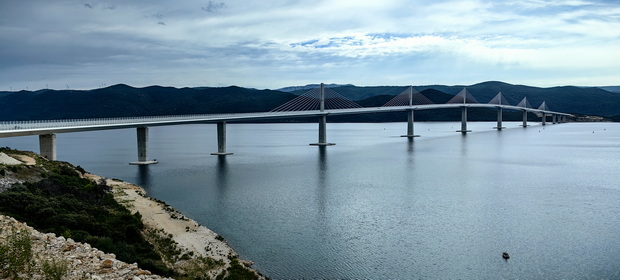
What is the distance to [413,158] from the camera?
55.2 metres

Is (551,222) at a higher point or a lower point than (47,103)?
lower

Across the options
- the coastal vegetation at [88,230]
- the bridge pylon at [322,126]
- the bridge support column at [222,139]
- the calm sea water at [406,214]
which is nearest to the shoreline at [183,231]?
the coastal vegetation at [88,230]

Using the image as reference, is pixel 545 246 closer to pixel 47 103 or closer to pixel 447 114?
pixel 447 114

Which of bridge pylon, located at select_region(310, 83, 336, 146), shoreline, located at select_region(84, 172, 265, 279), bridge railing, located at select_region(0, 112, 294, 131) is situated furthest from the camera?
bridge pylon, located at select_region(310, 83, 336, 146)

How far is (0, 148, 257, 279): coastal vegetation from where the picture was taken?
12170 millimetres

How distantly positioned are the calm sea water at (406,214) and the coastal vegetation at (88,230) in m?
2.68

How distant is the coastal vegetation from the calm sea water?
268 cm

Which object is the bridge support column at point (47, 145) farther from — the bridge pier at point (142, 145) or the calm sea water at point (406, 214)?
the bridge pier at point (142, 145)

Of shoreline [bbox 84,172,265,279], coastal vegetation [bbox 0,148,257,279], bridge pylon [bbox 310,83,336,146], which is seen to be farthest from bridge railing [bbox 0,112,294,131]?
bridge pylon [bbox 310,83,336,146]

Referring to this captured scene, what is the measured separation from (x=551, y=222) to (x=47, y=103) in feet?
684

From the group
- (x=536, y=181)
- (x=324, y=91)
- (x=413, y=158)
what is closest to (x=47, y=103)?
(x=324, y=91)

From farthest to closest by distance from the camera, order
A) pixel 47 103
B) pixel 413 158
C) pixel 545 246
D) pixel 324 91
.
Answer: pixel 47 103 < pixel 324 91 < pixel 413 158 < pixel 545 246

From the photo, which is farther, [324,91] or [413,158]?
[324,91]

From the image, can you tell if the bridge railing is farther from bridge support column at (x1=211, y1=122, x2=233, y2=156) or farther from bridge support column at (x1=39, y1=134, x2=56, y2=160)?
bridge support column at (x1=211, y1=122, x2=233, y2=156)
